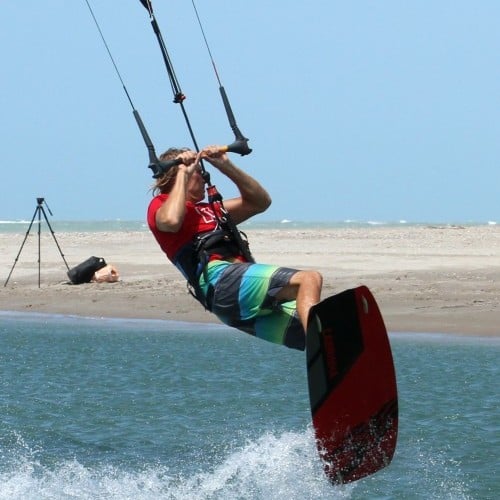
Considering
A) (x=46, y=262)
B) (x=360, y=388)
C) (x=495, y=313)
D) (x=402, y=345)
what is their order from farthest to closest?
1. (x=46, y=262)
2. (x=495, y=313)
3. (x=402, y=345)
4. (x=360, y=388)

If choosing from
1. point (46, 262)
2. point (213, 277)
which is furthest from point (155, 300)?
point (213, 277)

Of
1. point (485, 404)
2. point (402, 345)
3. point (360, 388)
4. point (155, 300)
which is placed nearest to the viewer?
point (360, 388)

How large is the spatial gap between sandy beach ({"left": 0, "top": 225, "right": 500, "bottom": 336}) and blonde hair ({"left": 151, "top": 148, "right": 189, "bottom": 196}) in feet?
31.4

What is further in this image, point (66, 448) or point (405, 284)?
point (405, 284)

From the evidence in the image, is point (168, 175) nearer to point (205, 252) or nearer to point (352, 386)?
point (205, 252)

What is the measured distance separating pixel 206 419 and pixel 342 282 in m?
10.8

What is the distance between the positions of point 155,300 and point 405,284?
4.28 metres

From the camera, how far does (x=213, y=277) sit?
769 centimetres

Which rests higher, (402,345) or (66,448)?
(66,448)

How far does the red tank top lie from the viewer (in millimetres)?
7770

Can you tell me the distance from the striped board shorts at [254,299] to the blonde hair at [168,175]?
57cm

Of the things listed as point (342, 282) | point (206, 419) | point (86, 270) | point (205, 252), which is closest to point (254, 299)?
point (205, 252)

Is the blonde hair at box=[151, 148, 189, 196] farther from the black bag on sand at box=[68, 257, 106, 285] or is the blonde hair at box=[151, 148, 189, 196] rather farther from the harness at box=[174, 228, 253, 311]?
the black bag on sand at box=[68, 257, 106, 285]

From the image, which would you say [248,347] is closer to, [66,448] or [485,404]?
[485,404]
